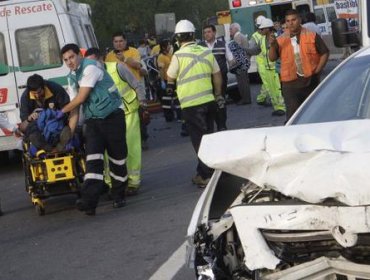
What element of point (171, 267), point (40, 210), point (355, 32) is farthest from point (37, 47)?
point (171, 267)

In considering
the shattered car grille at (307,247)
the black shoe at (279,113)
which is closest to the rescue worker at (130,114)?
the shattered car grille at (307,247)

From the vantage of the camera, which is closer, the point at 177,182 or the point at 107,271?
the point at 107,271

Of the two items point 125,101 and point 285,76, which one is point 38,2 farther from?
point 285,76

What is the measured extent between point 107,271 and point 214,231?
103 inches

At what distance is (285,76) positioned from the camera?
10359 millimetres

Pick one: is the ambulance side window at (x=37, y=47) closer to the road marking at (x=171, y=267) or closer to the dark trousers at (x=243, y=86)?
the road marking at (x=171, y=267)

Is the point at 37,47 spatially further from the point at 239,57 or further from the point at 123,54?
the point at 239,57

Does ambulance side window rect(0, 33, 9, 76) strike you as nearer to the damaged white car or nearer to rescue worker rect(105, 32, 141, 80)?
rescue worker rect(105, 32, 141, 80)

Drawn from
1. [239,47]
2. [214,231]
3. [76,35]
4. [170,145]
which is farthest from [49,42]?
[214,231]

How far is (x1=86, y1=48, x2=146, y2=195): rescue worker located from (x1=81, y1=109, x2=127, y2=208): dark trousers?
67cm

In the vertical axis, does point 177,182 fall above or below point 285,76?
below

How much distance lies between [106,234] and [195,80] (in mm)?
2495

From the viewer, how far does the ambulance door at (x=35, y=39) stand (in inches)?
504

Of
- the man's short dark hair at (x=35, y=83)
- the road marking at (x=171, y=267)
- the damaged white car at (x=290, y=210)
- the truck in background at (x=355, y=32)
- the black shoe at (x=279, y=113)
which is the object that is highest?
the truck in background at (x=355, y=32)
